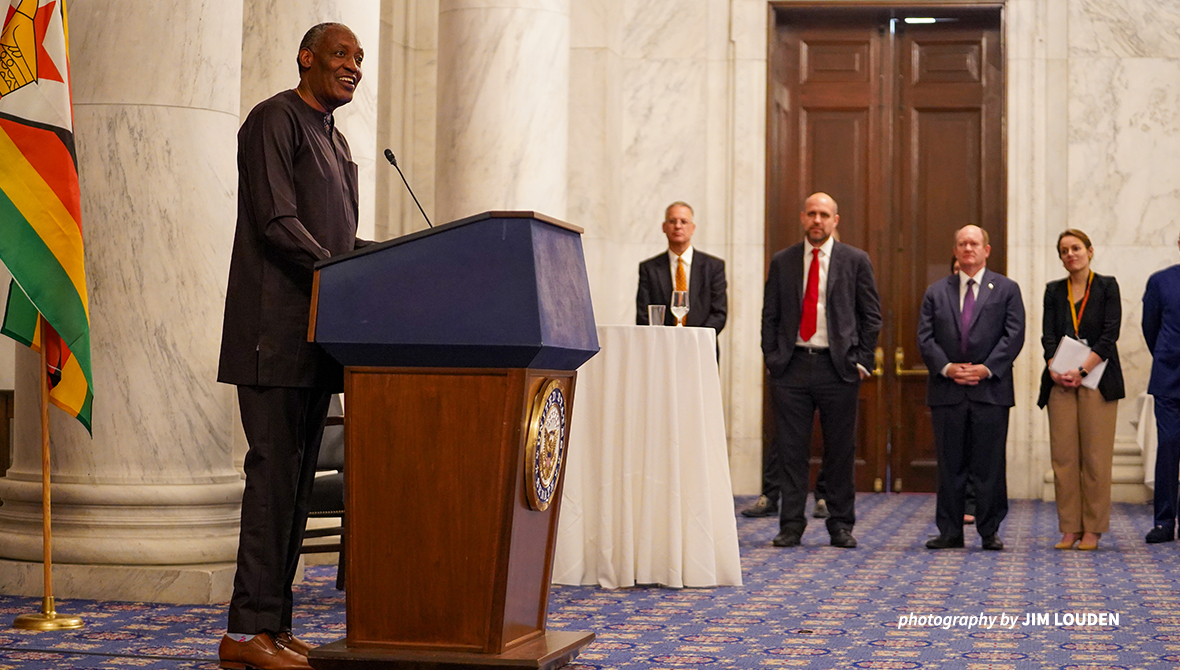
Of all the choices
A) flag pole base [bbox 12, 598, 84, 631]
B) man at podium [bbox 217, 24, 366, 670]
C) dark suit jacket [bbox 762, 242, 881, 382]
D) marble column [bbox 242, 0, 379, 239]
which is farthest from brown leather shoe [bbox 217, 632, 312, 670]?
dark suit jacket [bbox 762, 242, 881, 382]

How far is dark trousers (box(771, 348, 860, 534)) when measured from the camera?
23.4ft

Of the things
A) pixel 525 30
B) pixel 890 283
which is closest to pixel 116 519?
pixel 525 30

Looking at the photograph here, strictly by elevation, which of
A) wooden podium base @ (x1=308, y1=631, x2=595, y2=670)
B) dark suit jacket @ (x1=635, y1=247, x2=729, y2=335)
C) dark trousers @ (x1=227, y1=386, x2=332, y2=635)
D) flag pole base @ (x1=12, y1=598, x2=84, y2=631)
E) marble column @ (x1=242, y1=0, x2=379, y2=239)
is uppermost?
marble column @ (x1=242, y1=0, x2=379, y2=239)

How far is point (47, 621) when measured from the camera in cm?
429

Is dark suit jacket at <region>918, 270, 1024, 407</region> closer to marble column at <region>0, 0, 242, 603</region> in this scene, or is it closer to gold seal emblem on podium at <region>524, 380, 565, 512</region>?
marble column at <region>0, 0, 242, 603</region>

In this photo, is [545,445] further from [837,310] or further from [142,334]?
[837,310]

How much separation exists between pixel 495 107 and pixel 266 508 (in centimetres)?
472

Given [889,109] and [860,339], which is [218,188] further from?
[889,109]

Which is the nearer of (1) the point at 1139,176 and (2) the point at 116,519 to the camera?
(2) the point at 116,519

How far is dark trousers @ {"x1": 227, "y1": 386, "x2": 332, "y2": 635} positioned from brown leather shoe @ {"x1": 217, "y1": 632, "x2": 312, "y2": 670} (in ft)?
0.10

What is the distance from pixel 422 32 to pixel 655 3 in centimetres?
183

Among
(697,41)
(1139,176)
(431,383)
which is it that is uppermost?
(697,41)

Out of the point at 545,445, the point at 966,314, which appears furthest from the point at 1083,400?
the point at 545,445

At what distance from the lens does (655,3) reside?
10805mm
